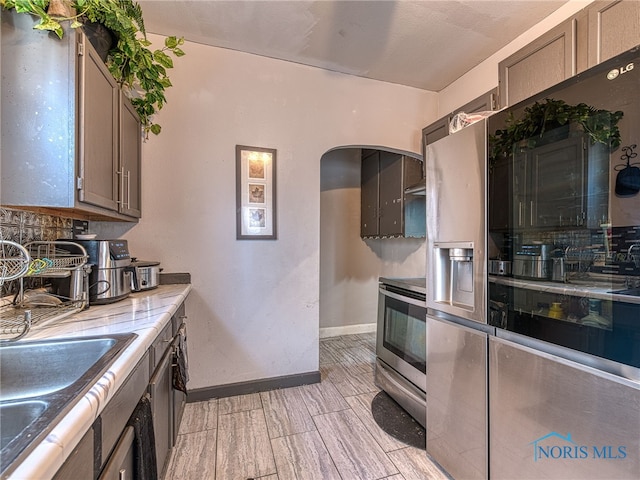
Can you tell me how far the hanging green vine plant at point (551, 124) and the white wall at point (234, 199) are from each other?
1.59 m

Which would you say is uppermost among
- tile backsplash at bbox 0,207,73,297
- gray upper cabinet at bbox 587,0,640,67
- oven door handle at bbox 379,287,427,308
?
gray upper cabinet at bbox 587,0,640,67

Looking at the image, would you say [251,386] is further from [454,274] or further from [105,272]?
[454,274]

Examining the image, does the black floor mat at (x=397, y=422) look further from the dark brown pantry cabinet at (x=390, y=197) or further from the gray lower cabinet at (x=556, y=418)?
the dark brown pantry cabinet at (x=390, y=197)

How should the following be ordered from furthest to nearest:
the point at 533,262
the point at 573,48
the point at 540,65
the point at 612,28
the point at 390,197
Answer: the point at 390,197
the point at 540,65
the point at 573,48
the point at 612,28
the point at 533,262

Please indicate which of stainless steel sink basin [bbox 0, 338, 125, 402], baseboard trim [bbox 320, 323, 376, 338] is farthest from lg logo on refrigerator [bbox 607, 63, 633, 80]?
baseboard trim [bbox 320, 323, 376, 338]

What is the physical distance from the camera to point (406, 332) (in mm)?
2100

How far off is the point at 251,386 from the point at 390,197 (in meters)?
2.36

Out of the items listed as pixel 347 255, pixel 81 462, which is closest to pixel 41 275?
pixel 81 462

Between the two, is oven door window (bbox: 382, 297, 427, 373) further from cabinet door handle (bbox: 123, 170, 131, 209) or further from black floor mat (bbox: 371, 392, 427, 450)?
cabinet door handle (bbox: 123, 170, 131, 209)

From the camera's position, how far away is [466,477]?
142 cm

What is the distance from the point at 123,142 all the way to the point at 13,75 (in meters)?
0.60

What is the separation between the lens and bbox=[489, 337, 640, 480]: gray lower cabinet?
89cm

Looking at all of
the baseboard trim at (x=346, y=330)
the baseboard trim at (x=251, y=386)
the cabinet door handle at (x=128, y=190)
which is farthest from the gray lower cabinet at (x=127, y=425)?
the baseboard trim at (x=346, y=330)

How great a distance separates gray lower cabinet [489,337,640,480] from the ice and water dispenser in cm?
24
